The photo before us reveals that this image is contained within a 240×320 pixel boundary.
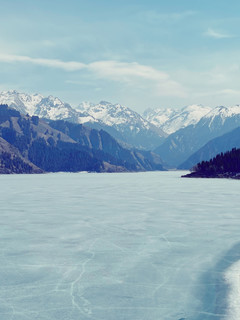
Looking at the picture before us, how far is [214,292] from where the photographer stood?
80.3 feet

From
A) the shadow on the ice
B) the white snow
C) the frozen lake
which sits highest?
the white snow

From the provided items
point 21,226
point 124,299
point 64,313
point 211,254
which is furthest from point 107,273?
point 21,226

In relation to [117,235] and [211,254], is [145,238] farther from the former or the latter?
[211,254]

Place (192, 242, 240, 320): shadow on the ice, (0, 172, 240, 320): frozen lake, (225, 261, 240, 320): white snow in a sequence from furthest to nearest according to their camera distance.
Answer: (0, 172, 240, 320): frozen lake < (192, 242, 240, 320): shadow on the ice < (225, 261, 240, 320): white snow

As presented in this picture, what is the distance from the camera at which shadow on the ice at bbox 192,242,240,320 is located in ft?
69.5

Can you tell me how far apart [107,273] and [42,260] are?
674cm

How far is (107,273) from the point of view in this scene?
2881cm

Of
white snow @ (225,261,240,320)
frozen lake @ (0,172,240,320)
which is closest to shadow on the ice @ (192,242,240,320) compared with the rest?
frozen lake @ (0,172,240,320)

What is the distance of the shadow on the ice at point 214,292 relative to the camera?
69.5 feet

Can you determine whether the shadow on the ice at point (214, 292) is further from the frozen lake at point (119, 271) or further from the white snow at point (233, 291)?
the white snow at point (233, 291)

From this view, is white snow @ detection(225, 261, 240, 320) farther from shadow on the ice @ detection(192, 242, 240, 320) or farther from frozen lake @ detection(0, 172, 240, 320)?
shadow on the ice @ detection(192, 242, 240, 320)

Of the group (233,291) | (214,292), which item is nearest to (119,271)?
(214,292)

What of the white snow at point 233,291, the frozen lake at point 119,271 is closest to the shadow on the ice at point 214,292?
the frozen lake at point 119,271

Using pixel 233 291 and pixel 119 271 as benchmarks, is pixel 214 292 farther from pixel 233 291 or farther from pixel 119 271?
pixel 119 271
